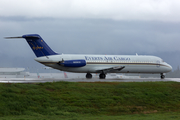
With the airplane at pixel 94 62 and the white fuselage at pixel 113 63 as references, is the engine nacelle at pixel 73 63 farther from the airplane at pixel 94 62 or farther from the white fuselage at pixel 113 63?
the white fuselage at pixel 113 63

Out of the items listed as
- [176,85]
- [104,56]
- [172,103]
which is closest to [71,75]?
[104,56]

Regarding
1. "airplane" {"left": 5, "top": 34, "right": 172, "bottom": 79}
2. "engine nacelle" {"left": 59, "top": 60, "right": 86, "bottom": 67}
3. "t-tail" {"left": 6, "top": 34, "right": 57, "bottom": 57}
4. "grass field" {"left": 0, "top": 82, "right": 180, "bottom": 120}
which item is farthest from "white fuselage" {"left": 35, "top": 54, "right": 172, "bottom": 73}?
"grass field" {"left": 0, "top": 82, "right": 180, "bottom": 120}

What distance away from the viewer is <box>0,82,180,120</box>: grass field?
19078 millimetres

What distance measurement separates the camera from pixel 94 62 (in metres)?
40.6

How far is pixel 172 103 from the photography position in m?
24.4

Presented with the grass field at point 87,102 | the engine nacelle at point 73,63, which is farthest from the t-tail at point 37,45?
the grass field at point 87,102

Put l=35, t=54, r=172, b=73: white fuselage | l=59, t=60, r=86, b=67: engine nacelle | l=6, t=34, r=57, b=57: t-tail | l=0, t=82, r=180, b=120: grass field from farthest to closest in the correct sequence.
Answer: l=59, t=60, r=86, b=67: engine nacelle < l=35, t=54, r=172, b=73: white fuselage < l=6, t=34, r=57, b=57: t-tail < l=0, t=82, r=180, b=120: grass field

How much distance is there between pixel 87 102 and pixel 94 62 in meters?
18.9

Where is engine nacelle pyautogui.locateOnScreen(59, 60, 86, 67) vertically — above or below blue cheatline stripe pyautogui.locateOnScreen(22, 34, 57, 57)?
below

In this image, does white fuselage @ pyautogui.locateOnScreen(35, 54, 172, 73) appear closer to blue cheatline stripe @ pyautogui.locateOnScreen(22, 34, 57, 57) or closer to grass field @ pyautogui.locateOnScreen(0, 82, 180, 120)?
blue cheatline stripe @ pyautogui.locateOnScreen(22, 34, 57, 57)

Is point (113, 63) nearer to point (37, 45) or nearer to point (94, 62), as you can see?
point (94, 62)

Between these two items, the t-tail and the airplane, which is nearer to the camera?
the t-tail

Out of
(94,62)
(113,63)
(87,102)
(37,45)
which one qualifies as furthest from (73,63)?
(87,102)

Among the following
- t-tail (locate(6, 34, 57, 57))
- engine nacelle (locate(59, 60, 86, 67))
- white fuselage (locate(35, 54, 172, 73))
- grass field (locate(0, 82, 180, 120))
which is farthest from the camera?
engine nacelle (locate(59, 60, 86, 67))
